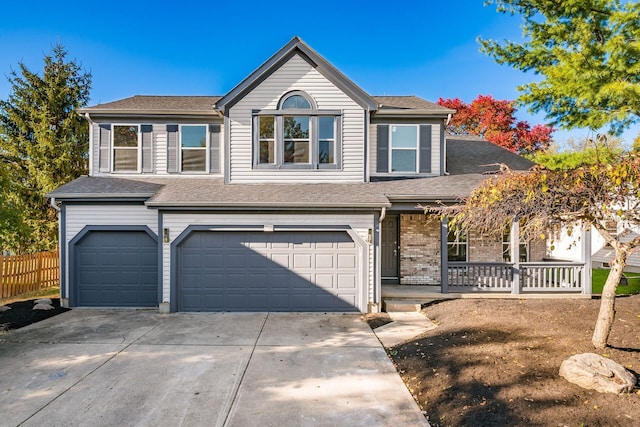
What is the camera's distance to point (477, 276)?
10.0 m

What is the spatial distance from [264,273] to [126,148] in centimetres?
634

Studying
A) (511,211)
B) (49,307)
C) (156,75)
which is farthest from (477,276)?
(156,75)

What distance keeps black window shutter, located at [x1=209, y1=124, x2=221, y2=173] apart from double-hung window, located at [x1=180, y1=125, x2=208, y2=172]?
0.18m

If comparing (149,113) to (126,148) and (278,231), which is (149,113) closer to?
(126,148)

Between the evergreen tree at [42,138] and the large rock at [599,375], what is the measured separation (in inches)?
806

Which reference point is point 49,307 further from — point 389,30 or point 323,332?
point 389,30

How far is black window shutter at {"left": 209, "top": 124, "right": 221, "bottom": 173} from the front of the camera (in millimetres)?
10500

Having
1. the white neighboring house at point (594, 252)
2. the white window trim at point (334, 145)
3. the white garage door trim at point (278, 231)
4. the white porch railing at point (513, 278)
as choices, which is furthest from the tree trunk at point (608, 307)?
the white neighboring house at point (594, 252)

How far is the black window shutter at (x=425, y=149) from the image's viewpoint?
1073 cm

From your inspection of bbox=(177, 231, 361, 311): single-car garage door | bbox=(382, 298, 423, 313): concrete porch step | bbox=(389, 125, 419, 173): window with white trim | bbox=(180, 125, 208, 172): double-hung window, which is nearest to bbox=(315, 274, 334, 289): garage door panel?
bbox=(177, 231, 361, 311): single-car garage door

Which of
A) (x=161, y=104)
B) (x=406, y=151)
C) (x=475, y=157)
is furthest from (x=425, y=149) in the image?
(x=161, y=104)

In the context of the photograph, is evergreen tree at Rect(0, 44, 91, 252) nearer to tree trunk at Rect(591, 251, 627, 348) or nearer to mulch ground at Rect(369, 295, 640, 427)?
mulch ground at Rect(369, 295, 640, 427)

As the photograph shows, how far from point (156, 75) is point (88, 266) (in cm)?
1225

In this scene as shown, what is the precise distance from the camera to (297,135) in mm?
9961
